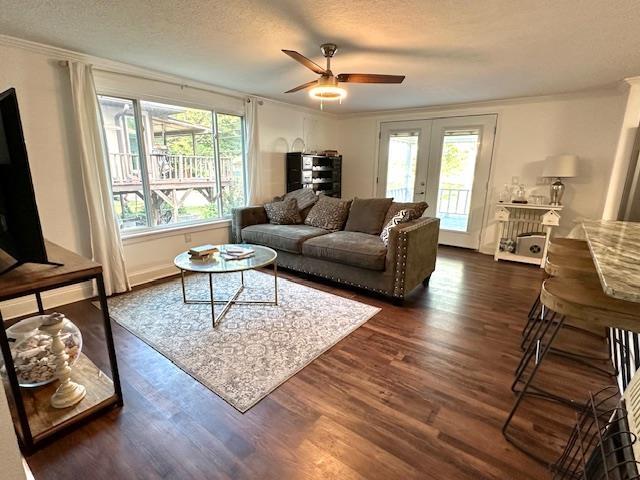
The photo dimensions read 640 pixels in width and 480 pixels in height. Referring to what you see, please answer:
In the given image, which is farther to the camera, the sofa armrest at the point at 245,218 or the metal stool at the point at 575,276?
the sofa armrest at the point at 245,218

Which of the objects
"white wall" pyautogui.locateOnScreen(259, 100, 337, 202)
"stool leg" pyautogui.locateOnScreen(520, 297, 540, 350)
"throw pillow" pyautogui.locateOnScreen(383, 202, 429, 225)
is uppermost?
"white wall" pyautogui.locateOnScreen(259, 100, 337, 202)

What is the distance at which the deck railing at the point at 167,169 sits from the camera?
3348 mm

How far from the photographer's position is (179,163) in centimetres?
387

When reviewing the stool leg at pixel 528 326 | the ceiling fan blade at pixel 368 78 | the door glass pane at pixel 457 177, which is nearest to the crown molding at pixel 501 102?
the door glass pane at pixel 457 177

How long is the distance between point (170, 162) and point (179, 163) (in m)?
0.11

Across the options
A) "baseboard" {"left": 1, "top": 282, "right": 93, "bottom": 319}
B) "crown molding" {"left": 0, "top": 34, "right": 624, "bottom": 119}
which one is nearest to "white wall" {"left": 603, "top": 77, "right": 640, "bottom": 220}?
"crown molding" {"left": 0, "top": 34, "right": 624, "bottom": 119}

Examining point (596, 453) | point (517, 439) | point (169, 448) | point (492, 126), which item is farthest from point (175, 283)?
point (492, 126)

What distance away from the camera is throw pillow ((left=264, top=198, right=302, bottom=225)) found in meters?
4.19

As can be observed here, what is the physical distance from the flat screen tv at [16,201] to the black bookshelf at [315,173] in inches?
141

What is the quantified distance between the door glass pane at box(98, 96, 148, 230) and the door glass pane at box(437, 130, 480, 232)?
14.7 feet

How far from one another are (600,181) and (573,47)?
2.35 m

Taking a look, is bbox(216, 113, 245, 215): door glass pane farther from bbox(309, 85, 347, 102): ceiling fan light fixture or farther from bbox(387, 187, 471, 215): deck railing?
bbox(387, 187, 471, 215): deck railing

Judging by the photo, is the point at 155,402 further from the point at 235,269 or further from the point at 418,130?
the point at 418,130

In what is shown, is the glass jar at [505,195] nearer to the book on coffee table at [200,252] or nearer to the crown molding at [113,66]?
the crown molding at [113,66]
